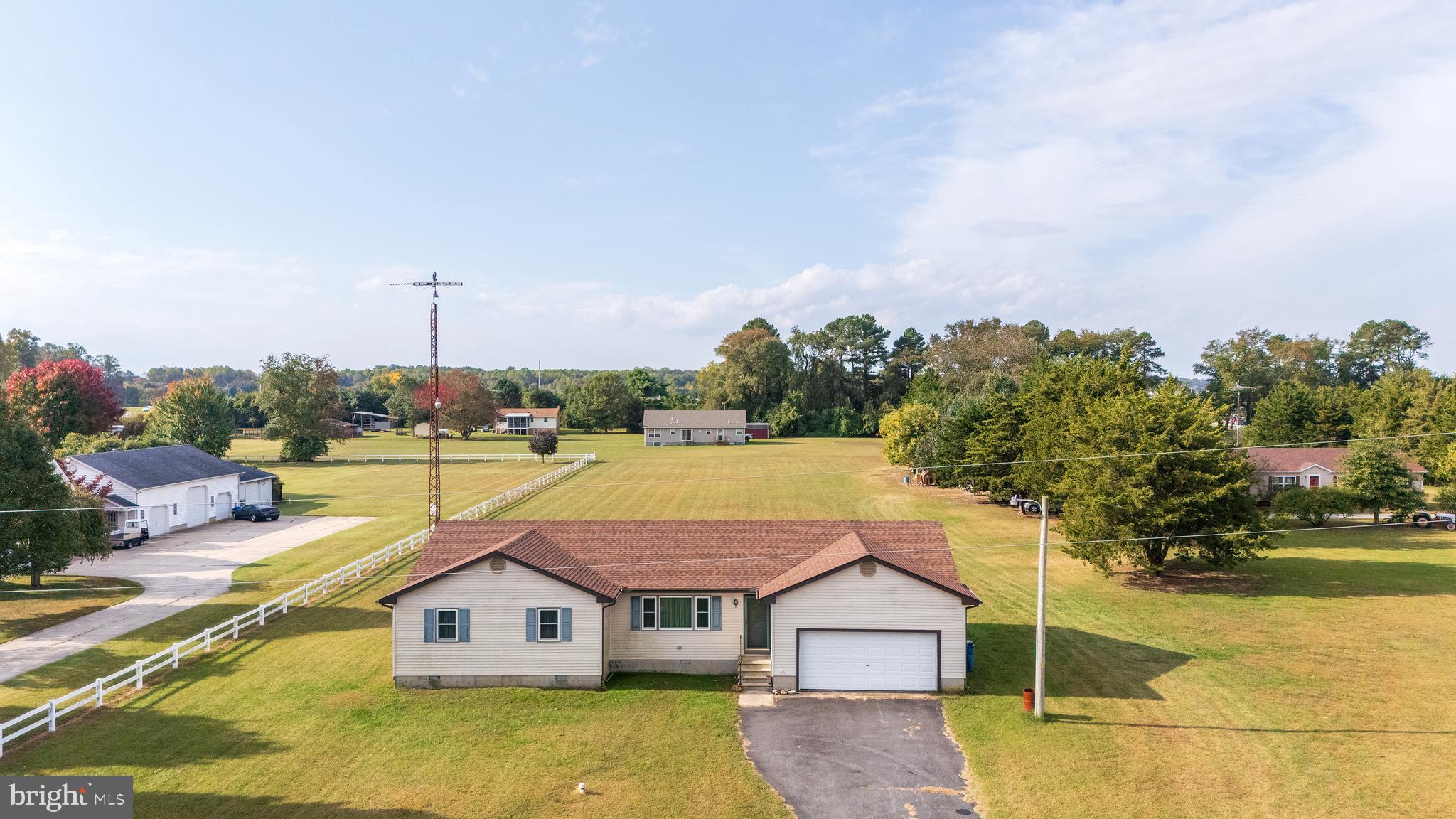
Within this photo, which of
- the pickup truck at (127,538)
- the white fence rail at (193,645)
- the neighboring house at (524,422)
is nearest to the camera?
the white fence rail at (193,645)

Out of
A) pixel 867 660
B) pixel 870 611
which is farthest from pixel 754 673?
pixel 870 611

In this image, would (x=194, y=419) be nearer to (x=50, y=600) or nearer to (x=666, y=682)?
(x=50, y=600)

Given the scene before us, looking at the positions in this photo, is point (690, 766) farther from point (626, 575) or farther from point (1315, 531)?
point (1315, 531)

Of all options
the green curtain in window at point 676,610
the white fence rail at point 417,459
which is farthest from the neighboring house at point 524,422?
the green curtain in window at point 676,610

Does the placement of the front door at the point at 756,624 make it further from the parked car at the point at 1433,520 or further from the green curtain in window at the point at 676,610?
the parked car at the point at 1433,520

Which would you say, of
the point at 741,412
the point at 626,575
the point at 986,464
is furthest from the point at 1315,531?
the point at 741,412

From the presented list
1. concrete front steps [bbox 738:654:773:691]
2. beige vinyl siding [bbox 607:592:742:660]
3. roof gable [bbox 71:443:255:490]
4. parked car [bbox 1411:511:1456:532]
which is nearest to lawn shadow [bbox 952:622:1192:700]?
concrete front steps [bbox 738:654:773:691]
